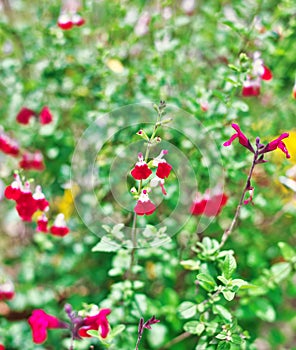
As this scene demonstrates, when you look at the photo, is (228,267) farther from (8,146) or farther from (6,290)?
(8,146)

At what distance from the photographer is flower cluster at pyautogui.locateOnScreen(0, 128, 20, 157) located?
1.76 m

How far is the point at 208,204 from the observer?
162 centimetres

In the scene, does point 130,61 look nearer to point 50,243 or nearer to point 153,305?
point 50,243

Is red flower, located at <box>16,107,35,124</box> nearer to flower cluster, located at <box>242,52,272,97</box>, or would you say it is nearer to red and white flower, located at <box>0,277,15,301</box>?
red and white flower, located at <box>0,277,15,301</box>

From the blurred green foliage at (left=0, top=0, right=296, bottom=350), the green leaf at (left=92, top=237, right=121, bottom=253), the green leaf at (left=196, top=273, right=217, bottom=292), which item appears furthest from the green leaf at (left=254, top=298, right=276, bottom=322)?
the green leaf at (left=92, top=237, right=121, bottom=253)

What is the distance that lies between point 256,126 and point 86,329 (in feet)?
3.43

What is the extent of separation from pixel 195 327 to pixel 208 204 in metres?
0.42

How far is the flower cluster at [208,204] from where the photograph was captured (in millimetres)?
1617

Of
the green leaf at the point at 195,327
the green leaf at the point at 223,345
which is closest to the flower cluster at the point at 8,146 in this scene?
the green leaf at the point at 195,327

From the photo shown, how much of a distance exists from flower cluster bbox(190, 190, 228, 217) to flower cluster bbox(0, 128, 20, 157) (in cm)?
65

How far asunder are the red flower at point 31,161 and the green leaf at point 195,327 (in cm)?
84

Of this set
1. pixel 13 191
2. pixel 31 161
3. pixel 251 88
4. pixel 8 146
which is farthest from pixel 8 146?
pixel 251 88

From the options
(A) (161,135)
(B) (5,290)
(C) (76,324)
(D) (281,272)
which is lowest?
(B) (5,290)

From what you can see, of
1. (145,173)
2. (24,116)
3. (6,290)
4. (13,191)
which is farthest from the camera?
(24,116)
